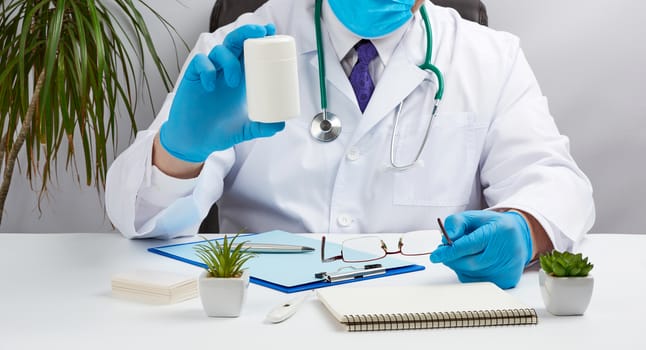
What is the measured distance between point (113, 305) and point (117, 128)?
1.41 metres

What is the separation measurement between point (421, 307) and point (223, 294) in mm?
246

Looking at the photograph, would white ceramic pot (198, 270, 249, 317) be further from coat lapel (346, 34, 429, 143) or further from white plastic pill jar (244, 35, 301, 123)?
coat lapel (346, 34, 429, 143)

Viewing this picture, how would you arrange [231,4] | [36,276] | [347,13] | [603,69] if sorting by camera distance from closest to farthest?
[36,276] → [347,13] → [231,4] → [603,69]

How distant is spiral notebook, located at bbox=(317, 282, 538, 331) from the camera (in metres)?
0.89

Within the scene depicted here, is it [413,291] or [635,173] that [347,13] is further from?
[635,173]

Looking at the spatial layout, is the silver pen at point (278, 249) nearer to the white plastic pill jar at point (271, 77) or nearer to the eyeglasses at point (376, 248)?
the eyeglasses at point (376, 248)

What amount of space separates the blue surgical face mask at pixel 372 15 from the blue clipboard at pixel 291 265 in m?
0.49

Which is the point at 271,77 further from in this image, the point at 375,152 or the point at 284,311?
the point at 375,152

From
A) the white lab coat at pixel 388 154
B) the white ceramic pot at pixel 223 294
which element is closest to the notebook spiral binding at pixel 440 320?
the white ceramic pot at pixel 223 294

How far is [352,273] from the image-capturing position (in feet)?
3.62

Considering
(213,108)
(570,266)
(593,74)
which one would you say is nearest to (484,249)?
(570,266)

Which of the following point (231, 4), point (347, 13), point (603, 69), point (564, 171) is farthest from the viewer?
point (603, 69)

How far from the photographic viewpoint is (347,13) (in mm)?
1557

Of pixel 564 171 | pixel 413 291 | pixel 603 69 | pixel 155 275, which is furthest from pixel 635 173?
pixel 155 275
